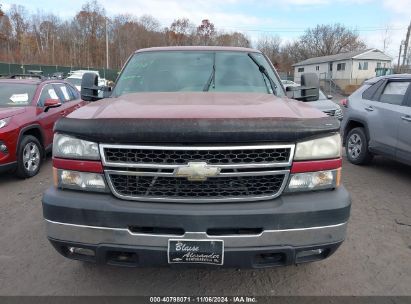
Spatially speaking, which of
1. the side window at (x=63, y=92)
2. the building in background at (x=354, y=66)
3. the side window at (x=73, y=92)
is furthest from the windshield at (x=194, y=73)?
the building in background at (x=354, y=66)

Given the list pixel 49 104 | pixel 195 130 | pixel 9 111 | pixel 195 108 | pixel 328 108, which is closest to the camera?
pixel 195 130

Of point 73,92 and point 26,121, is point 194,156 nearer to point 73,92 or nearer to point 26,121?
point 26,121

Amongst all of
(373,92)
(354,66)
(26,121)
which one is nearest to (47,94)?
(26,121)

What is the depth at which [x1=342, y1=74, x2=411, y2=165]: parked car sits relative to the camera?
5910 millimetres

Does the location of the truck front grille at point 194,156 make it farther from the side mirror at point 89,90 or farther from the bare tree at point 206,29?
the bare tree at point 206,29

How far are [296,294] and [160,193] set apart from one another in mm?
1425

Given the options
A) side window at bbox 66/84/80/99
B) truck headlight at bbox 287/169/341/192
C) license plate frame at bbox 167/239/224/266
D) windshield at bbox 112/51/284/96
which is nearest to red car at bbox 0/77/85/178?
side window at bbox 66/84/80/99

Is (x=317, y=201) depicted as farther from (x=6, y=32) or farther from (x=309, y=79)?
(x=6, y=32)

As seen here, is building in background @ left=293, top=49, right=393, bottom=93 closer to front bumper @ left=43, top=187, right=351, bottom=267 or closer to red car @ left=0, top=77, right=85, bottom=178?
red car @ left=0, top=77, right=85, bottom=178

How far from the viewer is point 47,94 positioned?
284 inches

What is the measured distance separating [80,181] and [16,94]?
5114 millimetres

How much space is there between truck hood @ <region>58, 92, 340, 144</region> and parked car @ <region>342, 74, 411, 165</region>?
3975 millimetres

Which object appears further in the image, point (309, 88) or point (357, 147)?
point (357, 147)

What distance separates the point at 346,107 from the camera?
7547 millimetres
